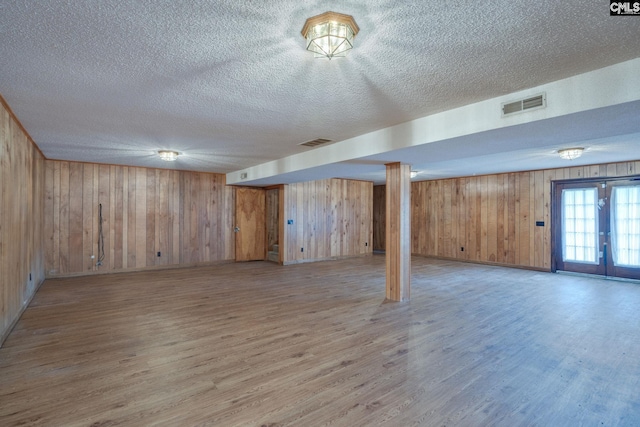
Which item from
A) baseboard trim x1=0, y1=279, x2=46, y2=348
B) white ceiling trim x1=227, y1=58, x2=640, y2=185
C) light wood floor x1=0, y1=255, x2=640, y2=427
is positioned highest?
white ceiling trim x1=227, y1=58, x2=640, y2=185

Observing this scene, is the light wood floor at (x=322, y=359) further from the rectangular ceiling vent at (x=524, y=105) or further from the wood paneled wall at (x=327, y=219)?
the wood paneled wall at (x=327, y=219)

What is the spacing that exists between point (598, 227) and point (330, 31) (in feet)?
25.0

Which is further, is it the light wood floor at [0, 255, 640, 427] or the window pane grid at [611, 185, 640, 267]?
the window pane grid at [611, 185, 640, 267]

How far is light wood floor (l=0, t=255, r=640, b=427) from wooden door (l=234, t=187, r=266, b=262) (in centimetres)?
353

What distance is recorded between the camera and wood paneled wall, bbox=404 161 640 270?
7195 millimetres

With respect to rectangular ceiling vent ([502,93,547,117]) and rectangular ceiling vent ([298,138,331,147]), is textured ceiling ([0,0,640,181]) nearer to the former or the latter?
rectangular ceiling vent ([502,93,547,117])

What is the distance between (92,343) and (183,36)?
3.07 metres

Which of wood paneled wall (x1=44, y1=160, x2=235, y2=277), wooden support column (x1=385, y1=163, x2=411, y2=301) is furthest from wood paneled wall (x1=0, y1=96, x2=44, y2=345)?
wooden support column (x1=385, y1=163, x2=411, y2=301)

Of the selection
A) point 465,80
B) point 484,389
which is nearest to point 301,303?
point 484,389

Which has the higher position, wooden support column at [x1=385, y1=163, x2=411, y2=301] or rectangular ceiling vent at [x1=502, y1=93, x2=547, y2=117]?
rectangular ceiling vent at [x1=502, y1=93, x2=547, y2=117]

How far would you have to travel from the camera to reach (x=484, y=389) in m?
2.33

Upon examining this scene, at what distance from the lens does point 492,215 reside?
8195 millimetres

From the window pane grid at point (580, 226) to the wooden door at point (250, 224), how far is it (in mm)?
7568

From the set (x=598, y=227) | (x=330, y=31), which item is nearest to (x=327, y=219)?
(x=598, y=227)
